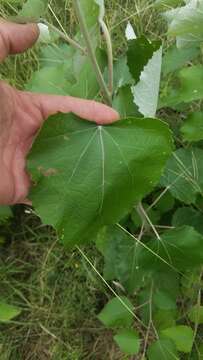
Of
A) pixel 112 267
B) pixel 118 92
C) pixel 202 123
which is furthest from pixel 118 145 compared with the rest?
pixel 112 267

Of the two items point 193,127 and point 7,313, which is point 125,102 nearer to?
point 193,127

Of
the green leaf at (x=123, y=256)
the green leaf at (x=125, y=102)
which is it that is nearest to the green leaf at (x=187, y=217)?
the green leaf at (x=123, y=256)

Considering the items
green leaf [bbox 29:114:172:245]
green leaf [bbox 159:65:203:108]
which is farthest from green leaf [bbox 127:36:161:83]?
green leaf [bbox 159:65:203:108]

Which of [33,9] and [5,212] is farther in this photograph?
[5,212]

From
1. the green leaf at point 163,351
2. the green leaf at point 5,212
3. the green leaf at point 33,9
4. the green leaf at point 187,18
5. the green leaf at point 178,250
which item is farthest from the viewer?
the green leaf at point 5,212

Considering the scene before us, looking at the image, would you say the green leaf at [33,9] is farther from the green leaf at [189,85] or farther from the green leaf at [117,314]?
the green leaf at [117,314]

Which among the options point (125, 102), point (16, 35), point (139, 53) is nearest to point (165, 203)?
point (125, 102)
